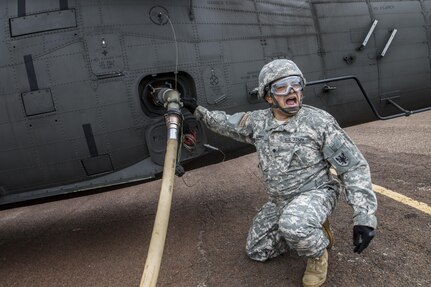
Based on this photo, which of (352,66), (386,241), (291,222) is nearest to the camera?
(291,222)

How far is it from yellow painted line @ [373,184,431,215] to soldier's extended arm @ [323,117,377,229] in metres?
1.44

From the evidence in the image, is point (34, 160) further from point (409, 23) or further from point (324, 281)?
point (409, 23)

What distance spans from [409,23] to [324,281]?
2951 millimetres

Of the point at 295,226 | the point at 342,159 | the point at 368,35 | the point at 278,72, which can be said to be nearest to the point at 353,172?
the point at 342,159

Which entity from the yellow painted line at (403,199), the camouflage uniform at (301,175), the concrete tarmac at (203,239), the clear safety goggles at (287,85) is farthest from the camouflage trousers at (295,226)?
the yellow painted line at (403,199)

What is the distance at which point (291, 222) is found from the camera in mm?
2604

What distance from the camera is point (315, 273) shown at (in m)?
2.64

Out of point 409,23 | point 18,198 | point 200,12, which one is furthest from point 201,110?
point 409,23

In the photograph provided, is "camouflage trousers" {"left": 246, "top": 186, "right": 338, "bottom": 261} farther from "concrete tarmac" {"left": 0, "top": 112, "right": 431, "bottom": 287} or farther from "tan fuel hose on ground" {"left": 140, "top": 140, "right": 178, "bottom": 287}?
"tan fuel hose on ground" {"left": 140, "top": 140, "right": 178, "bottom": 287}

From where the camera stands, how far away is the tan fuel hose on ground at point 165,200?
2102 mm

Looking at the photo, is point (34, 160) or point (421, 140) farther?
point (421, 140)

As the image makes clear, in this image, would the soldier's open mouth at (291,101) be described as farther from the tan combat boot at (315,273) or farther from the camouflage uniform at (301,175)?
the tan combat boot at (315,273)

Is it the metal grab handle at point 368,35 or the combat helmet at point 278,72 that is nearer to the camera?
the combat helmet at point 278,72

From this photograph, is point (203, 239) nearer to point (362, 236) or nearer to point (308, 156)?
point (308, 156)
